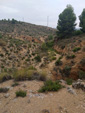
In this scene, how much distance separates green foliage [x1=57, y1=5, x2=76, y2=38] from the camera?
23703 mm

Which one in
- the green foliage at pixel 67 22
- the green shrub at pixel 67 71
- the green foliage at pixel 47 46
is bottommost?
the green shrub at pixel 67 71

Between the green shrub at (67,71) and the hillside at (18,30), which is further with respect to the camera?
the hillside at (18,30)

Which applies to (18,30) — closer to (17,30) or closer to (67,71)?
(17,30)

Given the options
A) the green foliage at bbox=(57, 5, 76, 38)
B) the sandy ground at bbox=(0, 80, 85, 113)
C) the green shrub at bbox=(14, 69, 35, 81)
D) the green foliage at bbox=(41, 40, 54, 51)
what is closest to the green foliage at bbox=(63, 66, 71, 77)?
the green shrub at bbox=(14, 69, 35, 81)

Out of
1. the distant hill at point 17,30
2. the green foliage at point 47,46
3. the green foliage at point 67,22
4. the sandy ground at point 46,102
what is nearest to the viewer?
the sandy ground at point 46,102

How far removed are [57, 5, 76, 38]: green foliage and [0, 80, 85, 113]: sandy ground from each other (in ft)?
71.3

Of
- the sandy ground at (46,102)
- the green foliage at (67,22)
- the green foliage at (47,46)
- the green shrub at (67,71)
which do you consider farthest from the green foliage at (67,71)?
the green foliage at (67,22)

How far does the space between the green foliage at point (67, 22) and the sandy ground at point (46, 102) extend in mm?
21729

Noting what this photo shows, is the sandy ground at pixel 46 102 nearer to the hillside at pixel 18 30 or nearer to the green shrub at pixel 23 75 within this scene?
the green shrub at pixel 23 75

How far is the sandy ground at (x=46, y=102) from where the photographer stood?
11.7ft

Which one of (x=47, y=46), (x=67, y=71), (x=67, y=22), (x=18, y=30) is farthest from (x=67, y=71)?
(x=18, y=30)

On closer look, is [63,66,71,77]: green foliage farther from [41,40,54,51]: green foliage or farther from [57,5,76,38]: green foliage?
[57,5,76,38]: green foliage

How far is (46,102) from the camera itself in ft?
13.1

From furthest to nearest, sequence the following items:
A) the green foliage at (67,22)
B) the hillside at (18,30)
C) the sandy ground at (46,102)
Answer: the hillside at (18,30), the green foliage at (67,22), the sandy ground at (46,102)
